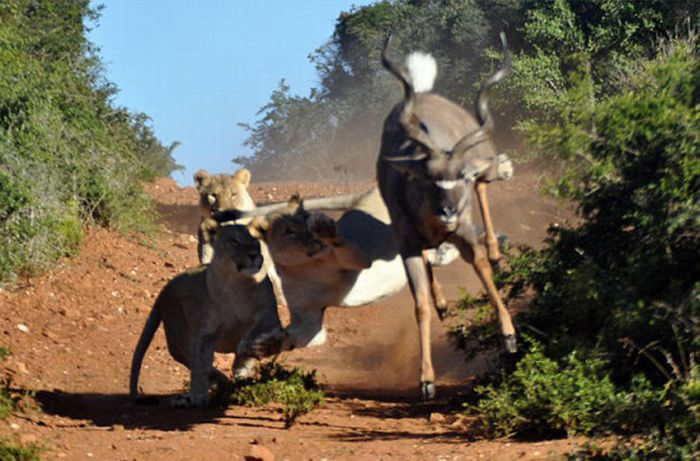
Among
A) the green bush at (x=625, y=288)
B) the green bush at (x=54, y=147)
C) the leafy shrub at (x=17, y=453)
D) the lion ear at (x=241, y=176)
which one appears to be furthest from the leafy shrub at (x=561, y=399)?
the green bush at (x=54, y=147)

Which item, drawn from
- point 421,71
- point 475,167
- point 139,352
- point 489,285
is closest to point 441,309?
point 489,285

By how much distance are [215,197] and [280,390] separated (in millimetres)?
3883

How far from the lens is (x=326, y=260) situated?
34.9 feet

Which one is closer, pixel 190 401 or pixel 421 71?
pixel 190 401

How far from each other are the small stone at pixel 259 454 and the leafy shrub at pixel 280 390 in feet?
4.27

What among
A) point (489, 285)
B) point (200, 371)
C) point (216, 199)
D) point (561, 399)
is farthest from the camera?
point (216, 199)

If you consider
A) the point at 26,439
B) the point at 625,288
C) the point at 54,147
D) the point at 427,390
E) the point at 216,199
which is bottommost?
the point at 26,439

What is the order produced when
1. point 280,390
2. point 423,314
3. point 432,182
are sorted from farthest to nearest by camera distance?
point 280,390, point 423,314, point 432,182

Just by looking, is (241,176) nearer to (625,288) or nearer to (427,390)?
(427,390)

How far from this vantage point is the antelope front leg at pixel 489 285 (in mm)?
8882

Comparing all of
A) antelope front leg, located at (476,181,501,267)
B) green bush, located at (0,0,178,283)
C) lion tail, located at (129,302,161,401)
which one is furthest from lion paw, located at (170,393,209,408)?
green bush, located at (0,0,178,283)

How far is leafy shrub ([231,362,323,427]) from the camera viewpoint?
9.52 meters

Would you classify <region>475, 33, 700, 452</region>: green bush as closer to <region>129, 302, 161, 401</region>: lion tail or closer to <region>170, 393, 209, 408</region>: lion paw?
<region>170, 393, 209, 408</region>: lion paw

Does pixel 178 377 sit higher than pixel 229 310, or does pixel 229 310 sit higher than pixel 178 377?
pixel 229 310
